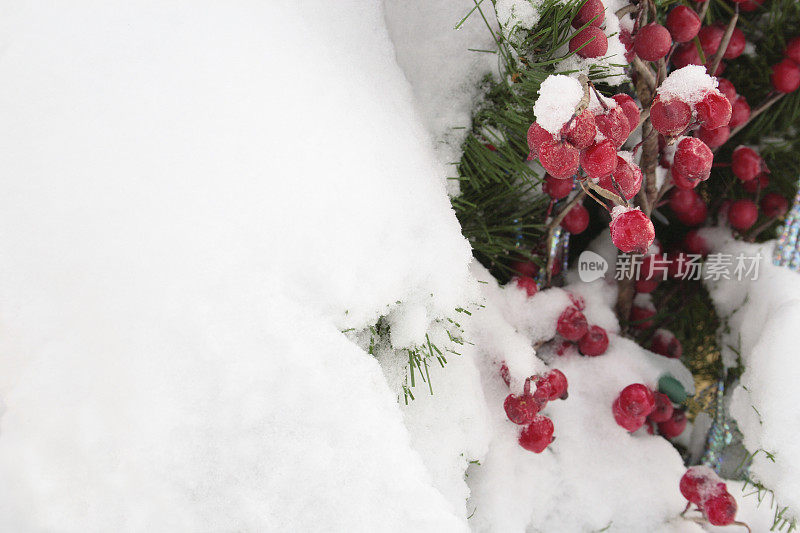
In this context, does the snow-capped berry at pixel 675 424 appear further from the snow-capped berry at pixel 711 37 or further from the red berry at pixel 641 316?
the snow-capped berry at pixel 711 37

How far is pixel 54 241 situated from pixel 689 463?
0.85m

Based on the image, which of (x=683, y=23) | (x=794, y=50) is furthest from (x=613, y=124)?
(x=794, y=50)

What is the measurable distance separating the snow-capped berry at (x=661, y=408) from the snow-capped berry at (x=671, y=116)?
39 centimetres

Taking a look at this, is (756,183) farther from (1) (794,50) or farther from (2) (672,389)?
(2) (672,389)

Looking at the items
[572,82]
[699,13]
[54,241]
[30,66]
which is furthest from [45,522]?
[699,13]

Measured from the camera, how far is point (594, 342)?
28.2 inches

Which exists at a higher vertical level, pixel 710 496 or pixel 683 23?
pixel 683 23

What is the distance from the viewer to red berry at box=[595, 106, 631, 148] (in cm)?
44

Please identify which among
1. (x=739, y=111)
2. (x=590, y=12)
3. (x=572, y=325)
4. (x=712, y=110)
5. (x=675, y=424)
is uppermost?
(x=590, y=12)

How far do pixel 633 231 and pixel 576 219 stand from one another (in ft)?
0.91

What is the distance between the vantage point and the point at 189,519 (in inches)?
13.5

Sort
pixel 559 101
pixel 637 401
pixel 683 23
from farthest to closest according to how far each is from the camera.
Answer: pixel 637 401
pixel 683 23
pixel 559 101

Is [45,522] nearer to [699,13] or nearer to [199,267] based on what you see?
[199,267]

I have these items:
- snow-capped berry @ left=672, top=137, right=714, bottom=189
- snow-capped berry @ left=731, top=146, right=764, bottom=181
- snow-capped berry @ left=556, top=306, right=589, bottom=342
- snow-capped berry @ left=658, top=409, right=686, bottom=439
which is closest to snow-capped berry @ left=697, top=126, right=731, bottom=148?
snow-capped berry @ left=672, top=137, right=714, bottom=189
